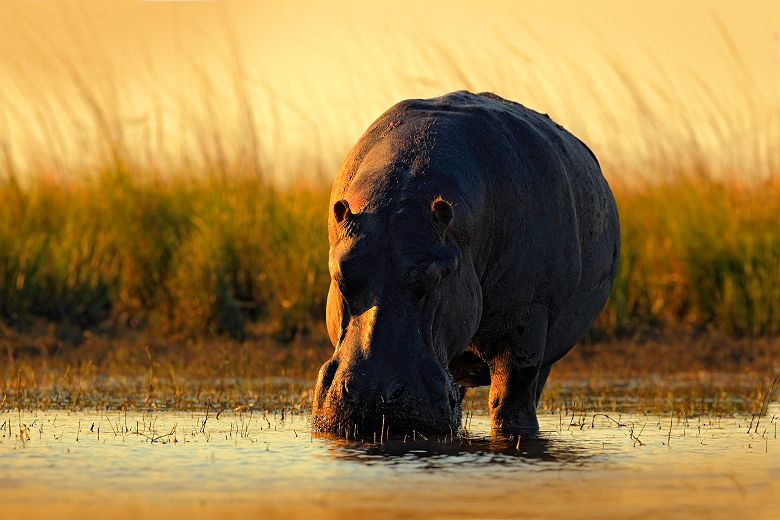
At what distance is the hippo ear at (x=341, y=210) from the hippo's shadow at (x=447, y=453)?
0.80m

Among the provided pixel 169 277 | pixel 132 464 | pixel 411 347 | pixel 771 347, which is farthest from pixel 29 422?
pixel 771 347

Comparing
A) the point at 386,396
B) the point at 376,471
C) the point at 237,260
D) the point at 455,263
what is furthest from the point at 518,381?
the point at 237,260

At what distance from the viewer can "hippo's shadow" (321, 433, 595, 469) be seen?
500 cm

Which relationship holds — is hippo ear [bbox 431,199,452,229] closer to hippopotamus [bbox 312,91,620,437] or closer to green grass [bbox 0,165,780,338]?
hippopotamus [bbox 312,91,620,437]

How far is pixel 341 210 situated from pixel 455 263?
0.46 metres

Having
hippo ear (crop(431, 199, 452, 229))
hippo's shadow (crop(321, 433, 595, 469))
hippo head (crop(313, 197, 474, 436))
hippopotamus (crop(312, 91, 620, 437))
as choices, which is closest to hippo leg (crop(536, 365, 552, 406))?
hippopotamus (crop(312, 91, 620, 437))

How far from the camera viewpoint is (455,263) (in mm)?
5410

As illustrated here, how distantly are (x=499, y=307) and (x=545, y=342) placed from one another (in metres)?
0.39

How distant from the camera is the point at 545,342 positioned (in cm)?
642

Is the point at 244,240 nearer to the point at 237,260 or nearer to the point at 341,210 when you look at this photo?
the point at 237,260

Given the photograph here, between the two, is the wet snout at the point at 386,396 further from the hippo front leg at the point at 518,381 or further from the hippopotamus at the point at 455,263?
the hippo front leg at the point at 518,381

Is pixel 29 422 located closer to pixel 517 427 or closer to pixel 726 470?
pixel 517 427

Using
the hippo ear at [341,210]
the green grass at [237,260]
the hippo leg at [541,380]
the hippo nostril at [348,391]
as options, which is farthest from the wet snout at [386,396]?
the green grass at [237,260]

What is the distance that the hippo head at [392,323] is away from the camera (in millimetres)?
5125
